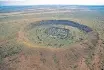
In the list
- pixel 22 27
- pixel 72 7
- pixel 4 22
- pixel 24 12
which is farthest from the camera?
pixel 72 7

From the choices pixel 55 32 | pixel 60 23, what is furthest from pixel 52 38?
pixel 60 23

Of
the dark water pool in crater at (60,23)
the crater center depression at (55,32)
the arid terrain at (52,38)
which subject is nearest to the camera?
the arid terrain at (52,38)

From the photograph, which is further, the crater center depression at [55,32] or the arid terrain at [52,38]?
the crater center depression at [55,32]

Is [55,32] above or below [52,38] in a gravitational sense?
above

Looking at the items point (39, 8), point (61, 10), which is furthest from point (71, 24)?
point (39, 8)

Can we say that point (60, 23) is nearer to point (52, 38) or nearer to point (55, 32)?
point (55, 32)

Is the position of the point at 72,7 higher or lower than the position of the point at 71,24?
higher

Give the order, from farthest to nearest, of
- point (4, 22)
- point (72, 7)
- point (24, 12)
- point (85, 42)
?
point (72, 7) < point (24, 12) < point (4, 22) < point (85, 42)

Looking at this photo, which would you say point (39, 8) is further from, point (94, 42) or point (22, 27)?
point (94, 42)
